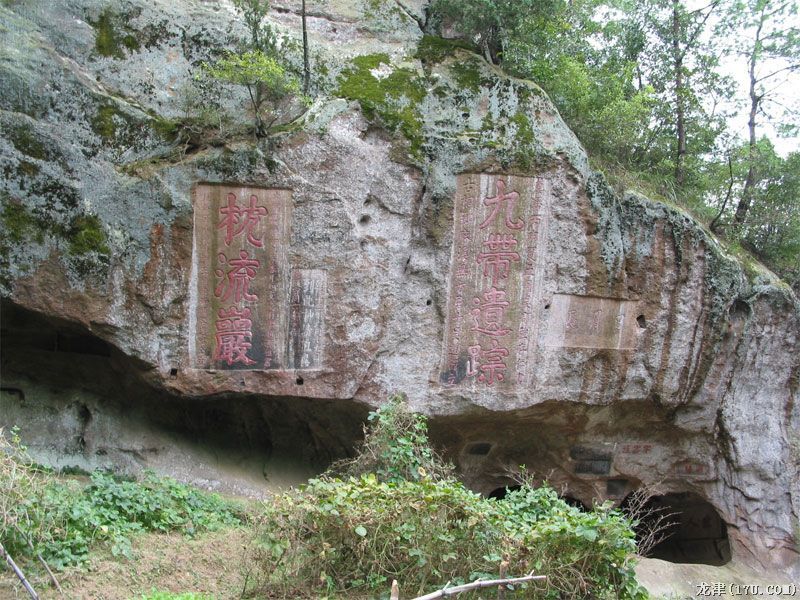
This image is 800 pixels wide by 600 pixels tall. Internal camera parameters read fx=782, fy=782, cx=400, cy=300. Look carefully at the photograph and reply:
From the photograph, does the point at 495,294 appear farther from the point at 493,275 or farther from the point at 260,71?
the point at 260,71

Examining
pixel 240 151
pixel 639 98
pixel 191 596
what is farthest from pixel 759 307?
pixel 191 596

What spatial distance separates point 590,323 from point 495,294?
3.32ft

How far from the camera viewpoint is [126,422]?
24.0ft

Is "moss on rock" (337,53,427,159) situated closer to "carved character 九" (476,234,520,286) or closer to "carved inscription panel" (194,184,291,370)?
"carved character 九" (476,234,520,286)

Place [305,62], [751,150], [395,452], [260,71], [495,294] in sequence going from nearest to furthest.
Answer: [395,452] → [260,71] → [305,62] → [495,294] → [751,150]

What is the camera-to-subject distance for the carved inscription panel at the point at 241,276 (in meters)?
6.71

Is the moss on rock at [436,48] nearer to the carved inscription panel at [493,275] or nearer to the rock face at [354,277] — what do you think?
the rock face at [354,277]

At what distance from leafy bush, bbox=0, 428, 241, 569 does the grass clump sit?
3.97 feet

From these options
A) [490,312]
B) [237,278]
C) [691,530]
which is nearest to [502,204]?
[490,312]

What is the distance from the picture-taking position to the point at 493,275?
24.0ft

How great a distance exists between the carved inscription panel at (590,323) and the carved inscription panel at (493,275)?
25 cm

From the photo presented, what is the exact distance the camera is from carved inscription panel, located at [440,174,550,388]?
7.25m

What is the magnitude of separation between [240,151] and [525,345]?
10.3 feet

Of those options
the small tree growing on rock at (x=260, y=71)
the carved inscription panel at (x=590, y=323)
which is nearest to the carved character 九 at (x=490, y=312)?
the carved inscription panel at (x=590, y=323)
